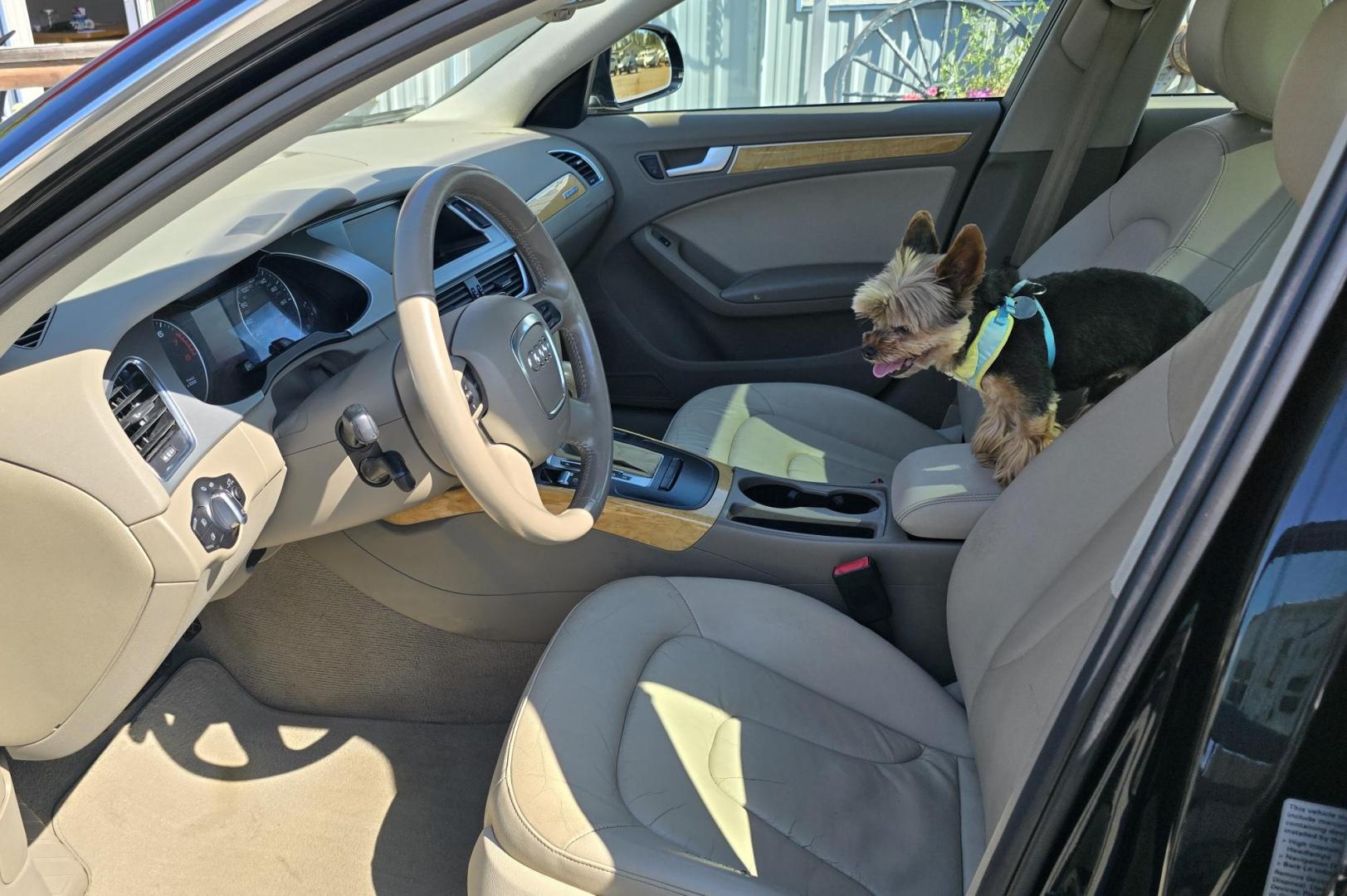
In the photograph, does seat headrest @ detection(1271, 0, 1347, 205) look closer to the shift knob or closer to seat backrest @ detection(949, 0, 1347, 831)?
seat backrest @ detection(949, 0, 1347, 831)

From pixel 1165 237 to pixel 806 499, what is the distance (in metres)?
0.96

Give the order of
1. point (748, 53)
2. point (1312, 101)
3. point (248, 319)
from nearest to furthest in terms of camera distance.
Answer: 1. point (1312, 101)
2. point (248, 319)
3. point (748, 53)

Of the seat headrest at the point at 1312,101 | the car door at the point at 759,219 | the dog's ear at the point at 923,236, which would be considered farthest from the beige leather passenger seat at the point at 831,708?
the car door at the point at 759,219

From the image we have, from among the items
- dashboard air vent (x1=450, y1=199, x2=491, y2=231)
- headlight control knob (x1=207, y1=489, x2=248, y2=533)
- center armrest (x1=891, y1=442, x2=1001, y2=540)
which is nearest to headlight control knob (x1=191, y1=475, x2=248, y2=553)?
headlight control knob (x1=207, y1=489, x2=248, y2=533)

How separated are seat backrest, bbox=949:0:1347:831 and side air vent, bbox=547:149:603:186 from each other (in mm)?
1666

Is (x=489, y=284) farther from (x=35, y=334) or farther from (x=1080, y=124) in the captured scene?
(x=1080, y=124)

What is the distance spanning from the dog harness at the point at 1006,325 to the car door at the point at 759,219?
82cm

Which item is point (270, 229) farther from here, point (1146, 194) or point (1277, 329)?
point (1146, 194)

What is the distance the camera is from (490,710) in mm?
1998

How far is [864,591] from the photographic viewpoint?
1.81m

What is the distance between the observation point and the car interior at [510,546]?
123cm

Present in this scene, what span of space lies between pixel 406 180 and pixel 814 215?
4.43 ft

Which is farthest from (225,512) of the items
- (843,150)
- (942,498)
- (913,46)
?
(913,46)

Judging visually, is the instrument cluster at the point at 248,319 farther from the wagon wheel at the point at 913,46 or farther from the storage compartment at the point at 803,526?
the wagon wheel at the point at 913,46
